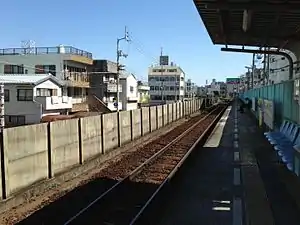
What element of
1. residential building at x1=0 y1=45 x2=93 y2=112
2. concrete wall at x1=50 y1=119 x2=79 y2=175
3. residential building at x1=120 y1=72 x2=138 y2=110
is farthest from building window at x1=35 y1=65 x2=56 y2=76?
concrete wall at x1=50 y1=119 x2=79 y2=175

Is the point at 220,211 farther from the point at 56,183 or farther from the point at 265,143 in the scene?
the point at 265,143

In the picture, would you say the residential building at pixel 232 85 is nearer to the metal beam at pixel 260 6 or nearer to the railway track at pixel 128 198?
the railway track at pixel 128 198

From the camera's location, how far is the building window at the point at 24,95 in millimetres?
37125

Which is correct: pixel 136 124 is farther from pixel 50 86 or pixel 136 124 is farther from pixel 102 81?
pixel 102 81

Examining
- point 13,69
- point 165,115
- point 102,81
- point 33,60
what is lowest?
point 165,115

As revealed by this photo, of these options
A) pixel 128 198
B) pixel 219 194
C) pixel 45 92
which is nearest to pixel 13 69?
pixel 45 92

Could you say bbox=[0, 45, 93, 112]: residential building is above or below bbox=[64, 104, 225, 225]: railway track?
above

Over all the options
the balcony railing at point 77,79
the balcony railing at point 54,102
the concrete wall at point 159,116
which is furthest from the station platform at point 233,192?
the balcony railing at point 77,79

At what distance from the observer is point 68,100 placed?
144 feet

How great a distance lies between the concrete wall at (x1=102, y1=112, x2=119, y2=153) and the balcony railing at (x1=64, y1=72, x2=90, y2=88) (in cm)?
2777

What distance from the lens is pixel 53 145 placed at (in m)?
11.1

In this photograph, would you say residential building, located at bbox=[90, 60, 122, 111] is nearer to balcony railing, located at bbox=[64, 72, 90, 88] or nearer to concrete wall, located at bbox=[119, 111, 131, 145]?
balcony railing, located at bbox=[64, 72, 90, 88]

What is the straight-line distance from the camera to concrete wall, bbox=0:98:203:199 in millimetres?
9078

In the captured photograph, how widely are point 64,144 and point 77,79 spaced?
36997mm
